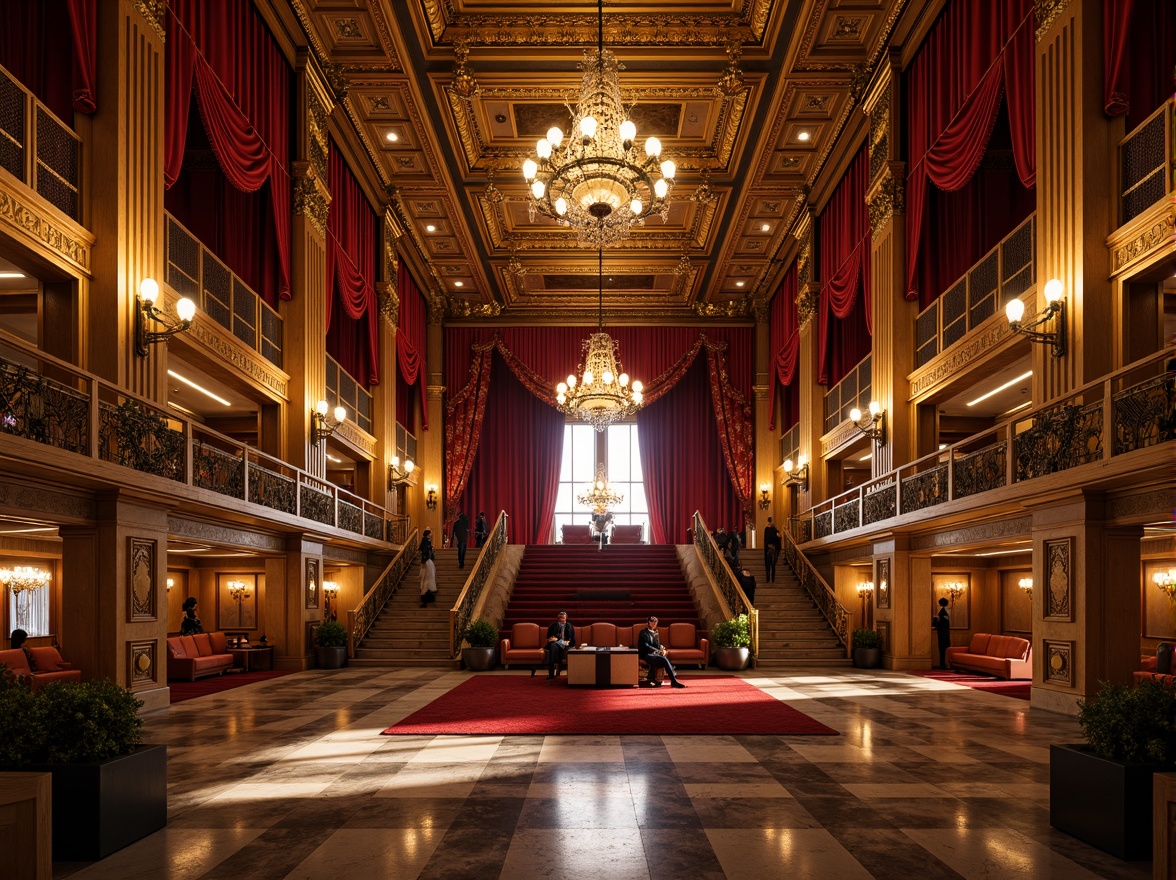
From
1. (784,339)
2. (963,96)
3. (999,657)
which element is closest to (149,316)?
(963,96)

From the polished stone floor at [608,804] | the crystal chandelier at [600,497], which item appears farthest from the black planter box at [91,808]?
the crystal chandelier at [600,497]

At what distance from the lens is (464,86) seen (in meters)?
17.1

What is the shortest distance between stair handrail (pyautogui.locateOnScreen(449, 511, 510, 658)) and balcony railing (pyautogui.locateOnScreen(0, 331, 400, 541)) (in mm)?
3263

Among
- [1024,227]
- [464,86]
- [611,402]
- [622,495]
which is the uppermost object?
[464,86]

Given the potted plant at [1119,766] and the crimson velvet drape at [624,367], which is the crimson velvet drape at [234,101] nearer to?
the potted plant at [1119,766]

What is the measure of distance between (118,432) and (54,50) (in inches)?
179

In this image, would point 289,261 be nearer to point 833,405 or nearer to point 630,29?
point 630,29

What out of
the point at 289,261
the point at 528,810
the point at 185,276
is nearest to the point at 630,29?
the point at 289,261

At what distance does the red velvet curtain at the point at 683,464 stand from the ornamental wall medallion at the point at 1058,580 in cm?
1759

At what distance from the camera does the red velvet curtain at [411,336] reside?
81.6ft

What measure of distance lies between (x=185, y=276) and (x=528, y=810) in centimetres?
977

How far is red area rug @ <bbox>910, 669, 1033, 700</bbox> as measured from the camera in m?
13.5

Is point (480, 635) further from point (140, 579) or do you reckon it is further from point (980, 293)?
point (980, 293)

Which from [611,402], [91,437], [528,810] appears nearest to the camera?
[528,810]
